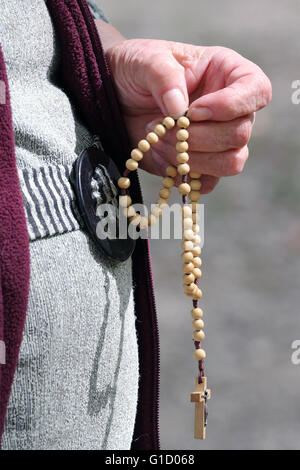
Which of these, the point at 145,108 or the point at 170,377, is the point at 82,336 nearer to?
the point at 145,108

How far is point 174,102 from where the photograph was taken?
0.77m

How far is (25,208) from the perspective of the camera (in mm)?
696

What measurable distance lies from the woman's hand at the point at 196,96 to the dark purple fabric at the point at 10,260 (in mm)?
209

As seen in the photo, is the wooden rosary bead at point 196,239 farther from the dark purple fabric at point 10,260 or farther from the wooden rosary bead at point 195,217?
the dark purple fabric at point 10,260

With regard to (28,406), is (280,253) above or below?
below

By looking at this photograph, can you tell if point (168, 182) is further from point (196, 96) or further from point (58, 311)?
point (58, 311)

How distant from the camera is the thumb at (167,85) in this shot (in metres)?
0.77

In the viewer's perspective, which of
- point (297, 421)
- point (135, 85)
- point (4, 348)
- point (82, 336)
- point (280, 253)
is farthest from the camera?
point (280, 253)

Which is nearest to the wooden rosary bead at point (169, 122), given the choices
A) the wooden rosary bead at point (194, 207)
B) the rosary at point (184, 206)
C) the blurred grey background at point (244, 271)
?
the rosary at point (184, 206)

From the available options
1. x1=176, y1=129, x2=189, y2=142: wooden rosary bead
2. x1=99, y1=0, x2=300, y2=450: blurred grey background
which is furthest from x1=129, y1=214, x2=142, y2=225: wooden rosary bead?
x1=99, y1=0, x2=300, y2=450: blurred grey background

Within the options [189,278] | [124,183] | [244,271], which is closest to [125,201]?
[124,183]

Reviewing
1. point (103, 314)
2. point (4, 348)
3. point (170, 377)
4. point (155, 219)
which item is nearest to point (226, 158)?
point (155, 219)

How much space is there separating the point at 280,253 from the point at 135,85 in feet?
6.95

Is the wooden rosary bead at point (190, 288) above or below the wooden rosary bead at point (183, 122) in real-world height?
below
